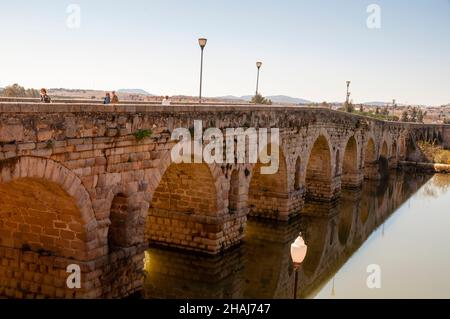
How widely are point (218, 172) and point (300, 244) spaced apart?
612 cm

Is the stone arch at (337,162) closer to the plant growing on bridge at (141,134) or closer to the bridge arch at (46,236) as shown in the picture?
the plant growing on bridge at (141,134)

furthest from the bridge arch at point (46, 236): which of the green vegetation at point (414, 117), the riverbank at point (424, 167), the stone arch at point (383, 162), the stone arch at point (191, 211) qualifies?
the green vegetation at point (414, 117)

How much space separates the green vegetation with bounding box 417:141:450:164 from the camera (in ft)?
125

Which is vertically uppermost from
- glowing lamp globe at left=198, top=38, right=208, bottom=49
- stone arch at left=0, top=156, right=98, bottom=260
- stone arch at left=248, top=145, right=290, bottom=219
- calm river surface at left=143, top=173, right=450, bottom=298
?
glowing lamp globe at left=198, top=38, right=208, bottom=49

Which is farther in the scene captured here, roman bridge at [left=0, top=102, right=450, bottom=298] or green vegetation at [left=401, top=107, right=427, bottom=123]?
green vegetation at [left=401, top=107, right=427, bottom=123]

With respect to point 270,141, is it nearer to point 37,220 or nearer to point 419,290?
point 419,290

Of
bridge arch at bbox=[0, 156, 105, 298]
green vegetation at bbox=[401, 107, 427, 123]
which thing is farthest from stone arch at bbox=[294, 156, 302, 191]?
green vegetation at bbox=[401, 107, 427, 123]

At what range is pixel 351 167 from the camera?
1070 inches

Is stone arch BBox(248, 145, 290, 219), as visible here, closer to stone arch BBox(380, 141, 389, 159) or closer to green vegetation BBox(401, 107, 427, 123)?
stone arch BBox(380, 141, 389, 159)

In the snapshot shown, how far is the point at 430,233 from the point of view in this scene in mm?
18875

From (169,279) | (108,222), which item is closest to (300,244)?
(108,222)

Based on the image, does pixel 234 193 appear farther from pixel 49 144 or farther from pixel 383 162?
pixel 383 162

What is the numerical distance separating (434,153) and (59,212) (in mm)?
36710

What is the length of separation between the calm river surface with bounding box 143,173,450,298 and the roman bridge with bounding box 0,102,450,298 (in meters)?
0.84
